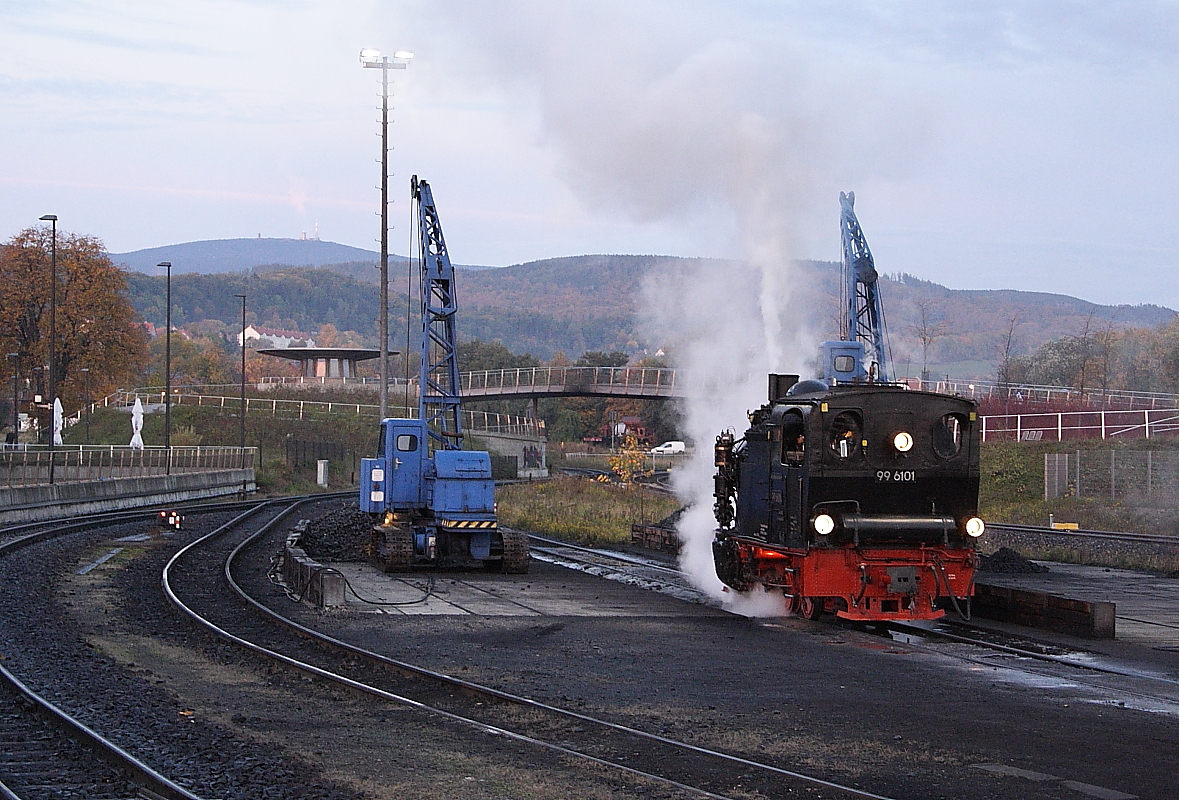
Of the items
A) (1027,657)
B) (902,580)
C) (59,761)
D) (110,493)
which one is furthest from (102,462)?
(59,761)

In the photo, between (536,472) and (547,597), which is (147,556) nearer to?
(547,597)

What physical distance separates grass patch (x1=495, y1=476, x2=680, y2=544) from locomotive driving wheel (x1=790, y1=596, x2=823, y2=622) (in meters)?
17.6

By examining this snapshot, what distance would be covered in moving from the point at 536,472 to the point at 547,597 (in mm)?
65352

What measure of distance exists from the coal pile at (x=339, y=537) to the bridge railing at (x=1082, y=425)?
90.6 feet

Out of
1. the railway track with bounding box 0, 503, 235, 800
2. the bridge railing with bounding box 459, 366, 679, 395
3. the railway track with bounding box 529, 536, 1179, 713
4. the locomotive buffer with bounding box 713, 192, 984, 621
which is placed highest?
the bridge railing with bounding box 459, 366, 679, 395

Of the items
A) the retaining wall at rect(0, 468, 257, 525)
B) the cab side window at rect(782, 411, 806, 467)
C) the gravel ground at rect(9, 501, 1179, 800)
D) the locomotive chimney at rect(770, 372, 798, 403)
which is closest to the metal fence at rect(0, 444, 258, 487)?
the retaining wall at rect(0, 468, 257, 525)

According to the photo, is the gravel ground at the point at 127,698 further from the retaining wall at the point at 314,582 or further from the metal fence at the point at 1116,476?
the metal fence at the point at 1116,476

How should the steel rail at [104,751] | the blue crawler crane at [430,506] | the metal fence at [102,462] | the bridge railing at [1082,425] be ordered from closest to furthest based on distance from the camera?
the steel rail at [104,751], the blue crawler crane at [430,506], the metal fence at [102,462], the bridge railing at [1082,425]

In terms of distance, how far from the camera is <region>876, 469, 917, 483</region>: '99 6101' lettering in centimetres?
1747

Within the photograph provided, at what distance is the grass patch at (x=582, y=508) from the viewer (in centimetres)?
3884

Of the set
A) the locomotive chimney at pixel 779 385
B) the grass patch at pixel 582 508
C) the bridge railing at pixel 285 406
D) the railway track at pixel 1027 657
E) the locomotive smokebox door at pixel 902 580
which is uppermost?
the bridge railing at pixel 285 406

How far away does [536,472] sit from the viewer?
8744cm

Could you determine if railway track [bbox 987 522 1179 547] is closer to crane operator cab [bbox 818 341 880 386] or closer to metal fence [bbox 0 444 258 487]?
crane operator cab [bbox 818 341 880 386]

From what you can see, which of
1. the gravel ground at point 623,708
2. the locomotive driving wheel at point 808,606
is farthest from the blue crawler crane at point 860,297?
the gravel ground at point 623,708
